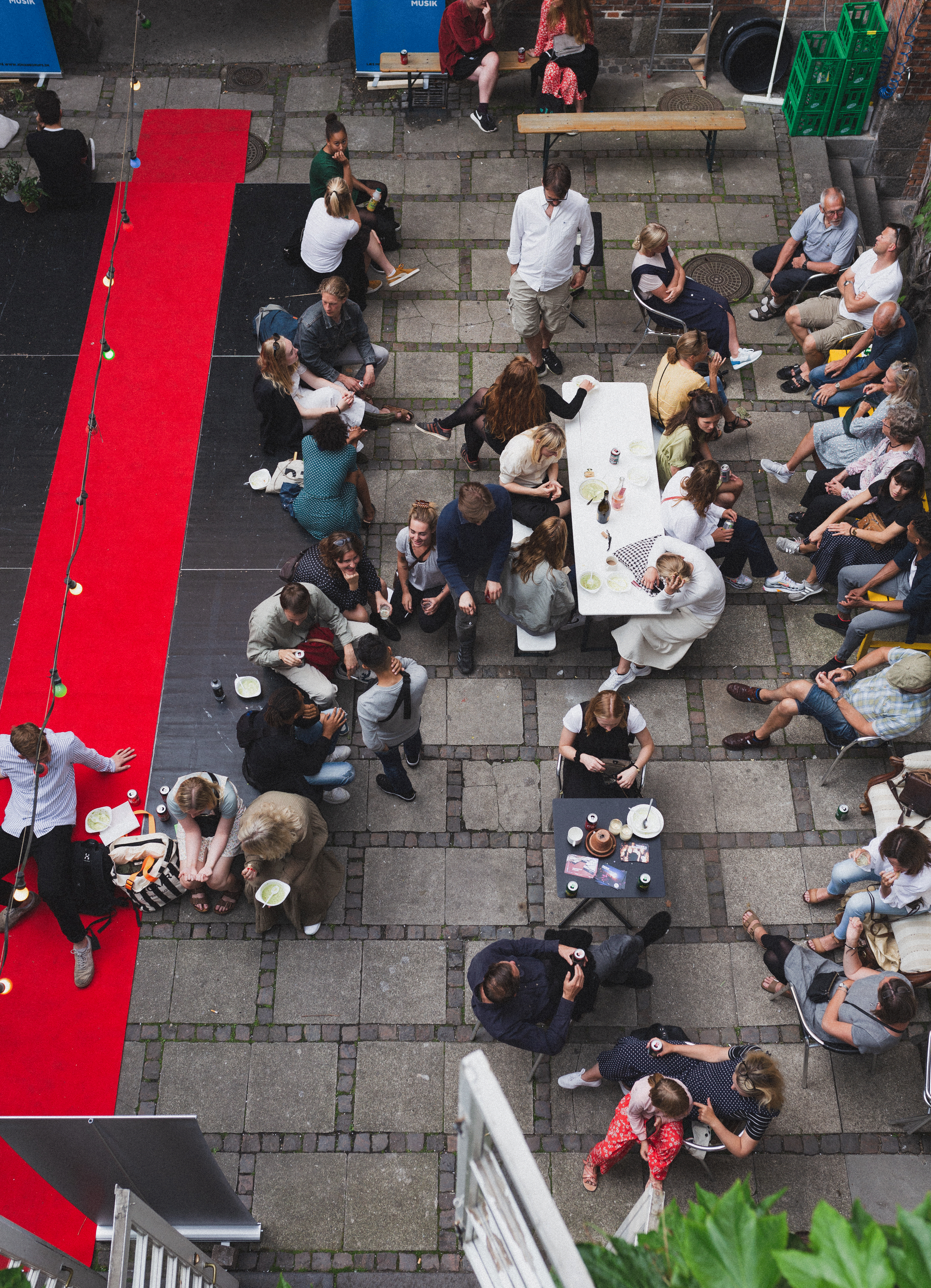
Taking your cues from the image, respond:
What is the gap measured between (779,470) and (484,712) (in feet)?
10.5

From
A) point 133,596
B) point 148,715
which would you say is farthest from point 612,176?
point 148,715

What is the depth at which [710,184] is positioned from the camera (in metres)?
10.2

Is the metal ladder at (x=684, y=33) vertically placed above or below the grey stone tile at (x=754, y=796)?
above

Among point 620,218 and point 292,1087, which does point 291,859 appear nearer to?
point 292,1087

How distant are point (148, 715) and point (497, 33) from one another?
27.2 ft

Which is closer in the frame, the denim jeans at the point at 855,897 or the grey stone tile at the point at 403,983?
the denim jeans at the point at 855,897

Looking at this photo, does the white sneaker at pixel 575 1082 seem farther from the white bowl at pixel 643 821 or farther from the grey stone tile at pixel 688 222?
the grey stone tile at pixel 688 222

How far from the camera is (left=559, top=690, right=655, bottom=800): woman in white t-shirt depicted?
21.4 ft

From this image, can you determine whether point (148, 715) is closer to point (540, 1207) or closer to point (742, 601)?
point (742, 601)

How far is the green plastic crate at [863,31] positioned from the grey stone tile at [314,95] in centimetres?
488

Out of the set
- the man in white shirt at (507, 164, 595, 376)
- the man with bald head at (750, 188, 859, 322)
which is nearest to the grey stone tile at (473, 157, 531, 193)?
the man in white shirt at (507, 164, 595, 376)

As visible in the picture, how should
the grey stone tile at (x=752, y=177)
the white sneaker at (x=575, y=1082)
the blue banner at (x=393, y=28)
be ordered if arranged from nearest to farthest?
the white sneaker at (x=575, y=1082) < the grey stone tile at (x=752, y=177) < the blue banner at (x=393, y=28)

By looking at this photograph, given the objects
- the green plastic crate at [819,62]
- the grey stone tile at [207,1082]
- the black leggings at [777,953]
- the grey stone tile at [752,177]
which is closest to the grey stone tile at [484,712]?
the black leggings at [777,953]

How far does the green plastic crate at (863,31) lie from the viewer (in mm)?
9727
